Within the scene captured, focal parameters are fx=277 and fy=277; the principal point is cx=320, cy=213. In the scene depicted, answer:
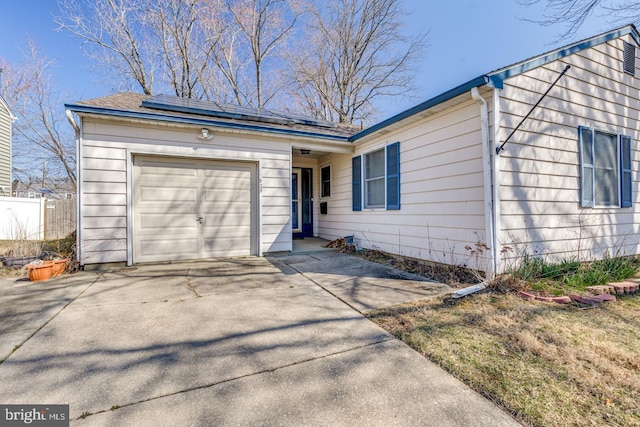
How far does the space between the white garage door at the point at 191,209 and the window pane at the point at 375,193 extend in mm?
2591

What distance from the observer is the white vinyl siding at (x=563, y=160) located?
3.92 meters

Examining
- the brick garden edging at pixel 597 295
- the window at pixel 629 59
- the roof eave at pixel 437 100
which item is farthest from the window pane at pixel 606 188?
the roof eave at pixel 437 100

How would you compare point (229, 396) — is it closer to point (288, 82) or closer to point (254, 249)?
point (254, 249)

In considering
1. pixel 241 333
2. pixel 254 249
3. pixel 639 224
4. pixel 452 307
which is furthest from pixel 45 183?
pixel 639 224

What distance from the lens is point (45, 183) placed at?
17188 millimetres

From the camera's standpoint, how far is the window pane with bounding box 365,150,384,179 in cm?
594

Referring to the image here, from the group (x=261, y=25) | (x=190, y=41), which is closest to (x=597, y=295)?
(x=261, y=25)

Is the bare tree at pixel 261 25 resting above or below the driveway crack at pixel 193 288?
above

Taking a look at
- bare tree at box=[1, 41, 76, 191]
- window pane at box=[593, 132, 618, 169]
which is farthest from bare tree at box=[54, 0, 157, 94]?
window pane at box=[593, 132, 618, 169]

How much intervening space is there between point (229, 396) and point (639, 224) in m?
7.80

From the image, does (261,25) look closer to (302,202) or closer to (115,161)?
(302,202)

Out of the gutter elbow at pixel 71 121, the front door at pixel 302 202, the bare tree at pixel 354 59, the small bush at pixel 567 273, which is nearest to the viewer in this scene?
the small bush at pixel 567 273

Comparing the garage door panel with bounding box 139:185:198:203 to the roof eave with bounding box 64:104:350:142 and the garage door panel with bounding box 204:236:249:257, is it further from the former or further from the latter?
the roof eave with bounding box 64:104:350:142

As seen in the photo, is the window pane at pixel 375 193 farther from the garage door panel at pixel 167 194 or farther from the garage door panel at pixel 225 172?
the garage door panel at pixel 167 194
